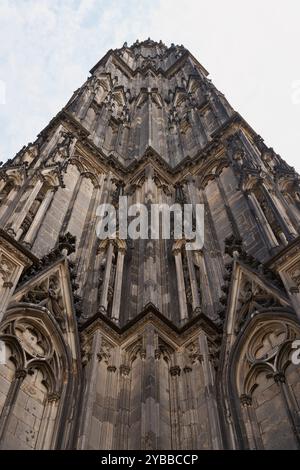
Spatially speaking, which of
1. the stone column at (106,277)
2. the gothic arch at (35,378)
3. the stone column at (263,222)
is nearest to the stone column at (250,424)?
the gothic arch at (35,378)

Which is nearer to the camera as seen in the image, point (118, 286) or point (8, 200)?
point (118, 286)

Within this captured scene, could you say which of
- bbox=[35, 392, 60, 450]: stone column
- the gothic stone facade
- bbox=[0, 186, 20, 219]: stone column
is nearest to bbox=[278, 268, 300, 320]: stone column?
the gothic stone facade

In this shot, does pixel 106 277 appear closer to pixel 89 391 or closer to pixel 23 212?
pixel 23 212

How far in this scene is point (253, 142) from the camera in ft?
68.0

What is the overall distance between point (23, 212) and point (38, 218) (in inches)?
33.7

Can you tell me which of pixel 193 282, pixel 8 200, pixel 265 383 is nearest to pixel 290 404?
pixel 265 383

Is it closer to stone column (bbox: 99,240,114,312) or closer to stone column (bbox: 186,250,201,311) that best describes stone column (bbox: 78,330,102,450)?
stone column (bbox: 99,240,114,312)

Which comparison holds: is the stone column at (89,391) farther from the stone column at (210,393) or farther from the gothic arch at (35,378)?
the stone column at (210,393)

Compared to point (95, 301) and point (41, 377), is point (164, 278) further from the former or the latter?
point (41, 377)

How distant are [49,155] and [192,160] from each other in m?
6.22

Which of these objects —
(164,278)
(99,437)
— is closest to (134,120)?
(164,278)

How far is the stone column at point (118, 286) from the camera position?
12.5 meters

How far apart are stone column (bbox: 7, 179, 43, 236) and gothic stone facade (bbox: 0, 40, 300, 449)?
0.14 ft

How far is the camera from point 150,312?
456 inches
